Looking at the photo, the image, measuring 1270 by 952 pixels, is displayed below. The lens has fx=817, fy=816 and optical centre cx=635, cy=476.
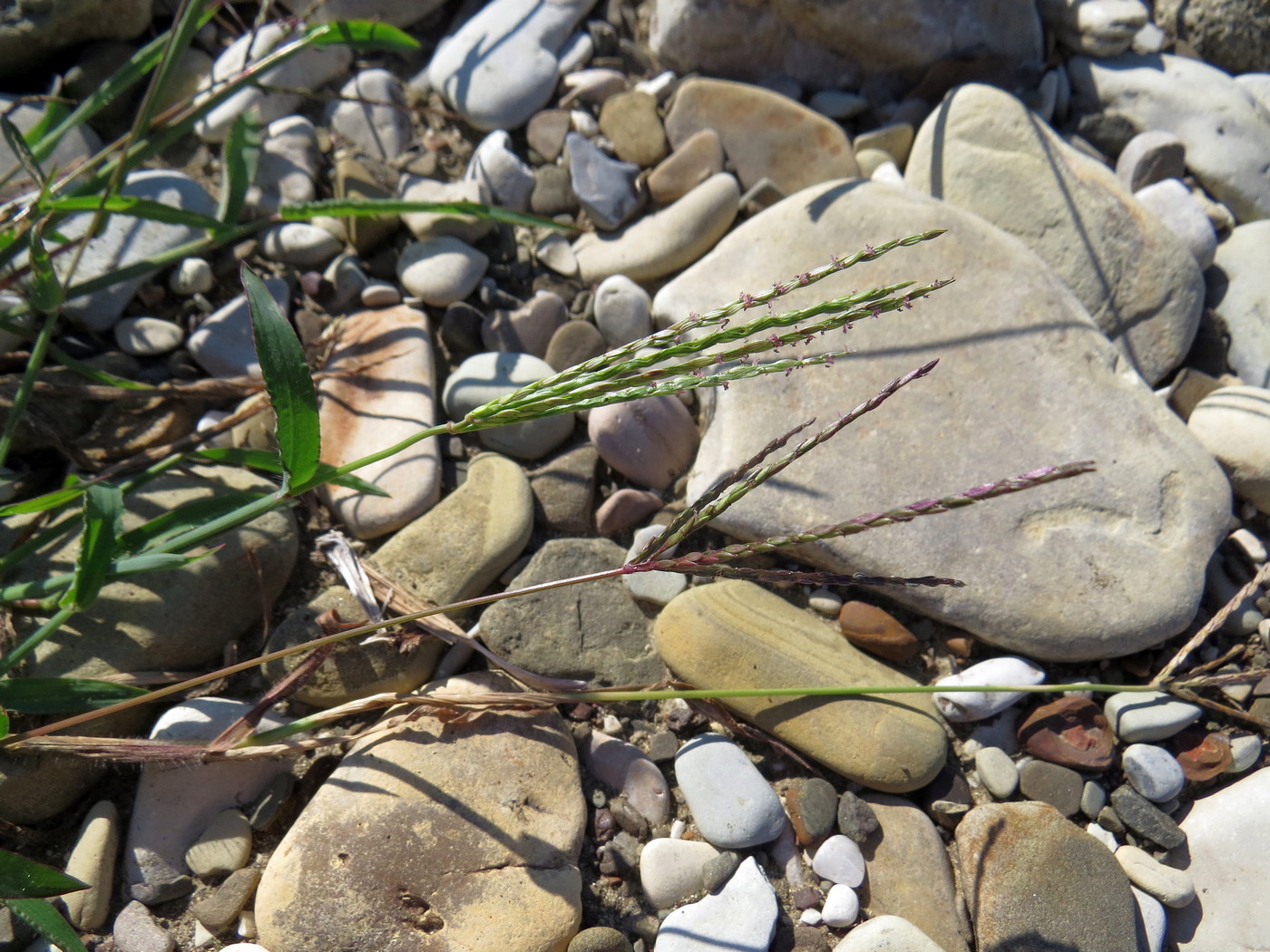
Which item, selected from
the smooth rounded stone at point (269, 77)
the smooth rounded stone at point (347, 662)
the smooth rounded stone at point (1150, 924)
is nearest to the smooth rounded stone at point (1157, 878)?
the smooth rounded stone at point (1150, 924)

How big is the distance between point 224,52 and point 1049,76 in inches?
99.1

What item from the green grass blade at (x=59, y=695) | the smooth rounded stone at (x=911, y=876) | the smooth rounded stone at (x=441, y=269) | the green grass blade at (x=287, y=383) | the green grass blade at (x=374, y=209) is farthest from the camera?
the smooth rounded stone at (x=441, y=269)

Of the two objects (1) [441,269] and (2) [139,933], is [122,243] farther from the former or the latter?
(2) [139,933]

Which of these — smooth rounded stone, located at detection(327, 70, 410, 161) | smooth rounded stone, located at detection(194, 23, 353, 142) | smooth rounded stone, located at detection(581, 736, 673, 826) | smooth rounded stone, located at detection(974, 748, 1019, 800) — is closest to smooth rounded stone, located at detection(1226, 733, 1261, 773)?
smooth rounded stone, located at detection(974, 748, 1019, 800)

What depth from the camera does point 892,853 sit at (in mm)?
1663

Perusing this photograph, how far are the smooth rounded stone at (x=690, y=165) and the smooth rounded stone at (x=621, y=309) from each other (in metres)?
0.38

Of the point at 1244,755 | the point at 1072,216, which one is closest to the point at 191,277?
the point at 1072,216

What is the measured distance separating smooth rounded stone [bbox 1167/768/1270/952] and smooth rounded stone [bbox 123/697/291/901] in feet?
6.19

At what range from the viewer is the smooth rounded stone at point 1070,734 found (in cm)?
176

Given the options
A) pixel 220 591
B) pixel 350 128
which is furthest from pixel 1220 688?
pixel 350 128

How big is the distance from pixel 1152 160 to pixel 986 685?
1683mm

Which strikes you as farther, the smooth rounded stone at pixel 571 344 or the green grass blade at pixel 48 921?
the smooth rounded stone at pixel 571 344

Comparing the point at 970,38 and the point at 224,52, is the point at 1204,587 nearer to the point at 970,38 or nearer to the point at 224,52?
the point at 970,38

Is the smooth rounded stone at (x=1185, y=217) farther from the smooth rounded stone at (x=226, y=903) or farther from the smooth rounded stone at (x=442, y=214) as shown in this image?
the smooth rounded stone at (x=226, y=903)
